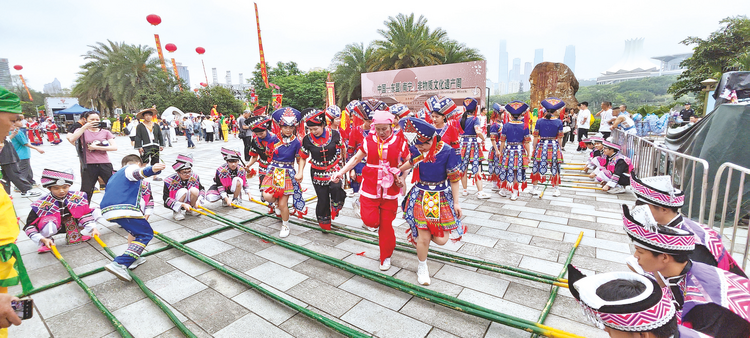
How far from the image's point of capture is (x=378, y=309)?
2883 millimetres

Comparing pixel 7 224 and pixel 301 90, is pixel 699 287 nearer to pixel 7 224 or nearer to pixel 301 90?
pixel 7 224

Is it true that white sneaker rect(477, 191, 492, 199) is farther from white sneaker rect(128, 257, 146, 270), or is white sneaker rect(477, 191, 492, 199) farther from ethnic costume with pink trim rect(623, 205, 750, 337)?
white sneaker rect(128, 257, 146, 270)

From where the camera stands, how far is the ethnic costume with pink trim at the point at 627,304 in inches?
46.3

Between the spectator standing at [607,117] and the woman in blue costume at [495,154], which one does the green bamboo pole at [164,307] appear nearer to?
the woman in blue costume at [495,154]

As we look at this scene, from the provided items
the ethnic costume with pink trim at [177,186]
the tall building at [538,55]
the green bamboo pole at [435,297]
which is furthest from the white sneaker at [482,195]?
the tall building at [538,55]

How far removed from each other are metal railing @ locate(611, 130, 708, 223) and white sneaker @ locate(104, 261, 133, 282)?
260 inches

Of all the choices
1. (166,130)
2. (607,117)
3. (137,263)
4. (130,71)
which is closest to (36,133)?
(166,130)

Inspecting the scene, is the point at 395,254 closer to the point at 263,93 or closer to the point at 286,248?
the point at 286,248

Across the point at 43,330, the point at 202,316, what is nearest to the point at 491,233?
the point at 202,316

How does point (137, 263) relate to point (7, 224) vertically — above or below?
below

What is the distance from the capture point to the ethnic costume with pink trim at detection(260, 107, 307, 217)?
4.50 meters

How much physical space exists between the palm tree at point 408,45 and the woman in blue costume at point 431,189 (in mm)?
18589

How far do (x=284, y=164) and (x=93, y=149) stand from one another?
130 inches

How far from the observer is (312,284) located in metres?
3.33
